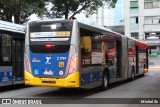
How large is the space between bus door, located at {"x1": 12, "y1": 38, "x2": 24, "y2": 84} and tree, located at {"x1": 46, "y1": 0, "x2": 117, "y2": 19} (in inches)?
924

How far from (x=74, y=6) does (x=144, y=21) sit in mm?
29201

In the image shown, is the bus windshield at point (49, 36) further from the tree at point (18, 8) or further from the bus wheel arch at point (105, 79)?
the tree at point (18, 8)

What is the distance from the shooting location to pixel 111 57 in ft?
66.5

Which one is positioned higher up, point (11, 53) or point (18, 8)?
point (18, 8)

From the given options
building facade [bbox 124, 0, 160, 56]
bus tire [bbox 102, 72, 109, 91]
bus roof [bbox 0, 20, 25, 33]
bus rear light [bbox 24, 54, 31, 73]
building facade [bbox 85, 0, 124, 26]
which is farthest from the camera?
building facade [bbox 124, 0, 160, 56]

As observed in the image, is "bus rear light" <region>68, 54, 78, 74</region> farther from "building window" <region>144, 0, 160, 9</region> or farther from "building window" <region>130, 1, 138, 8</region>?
"building window" <region>130, 1, 138, 8</region>

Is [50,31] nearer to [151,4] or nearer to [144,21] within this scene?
[144,21]

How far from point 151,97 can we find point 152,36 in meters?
A: 54.0

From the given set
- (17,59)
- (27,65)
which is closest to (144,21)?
(17,59)

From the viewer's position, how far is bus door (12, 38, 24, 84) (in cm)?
1931

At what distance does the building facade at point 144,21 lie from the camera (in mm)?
69625

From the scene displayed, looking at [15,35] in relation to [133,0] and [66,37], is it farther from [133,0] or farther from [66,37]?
[133,0]

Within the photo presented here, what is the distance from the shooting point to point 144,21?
231 feet

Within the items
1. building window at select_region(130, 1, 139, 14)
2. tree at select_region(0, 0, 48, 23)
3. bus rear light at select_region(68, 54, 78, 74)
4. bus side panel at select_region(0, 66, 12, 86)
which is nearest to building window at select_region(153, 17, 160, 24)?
building window at select_region(130, 1, 139, 14)
